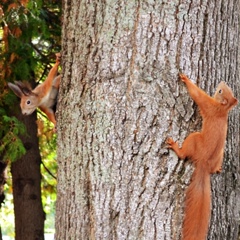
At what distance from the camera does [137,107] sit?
9.58 feet

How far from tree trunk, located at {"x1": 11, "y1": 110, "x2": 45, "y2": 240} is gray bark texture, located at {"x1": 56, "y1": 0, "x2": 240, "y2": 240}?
332 centimetres

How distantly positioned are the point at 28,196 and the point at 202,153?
3648 millimetres

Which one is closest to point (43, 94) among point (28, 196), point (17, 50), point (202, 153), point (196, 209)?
point (17, 50)

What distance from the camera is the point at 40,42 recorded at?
6312 millimetres

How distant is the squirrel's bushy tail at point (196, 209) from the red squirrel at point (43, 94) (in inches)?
73.7

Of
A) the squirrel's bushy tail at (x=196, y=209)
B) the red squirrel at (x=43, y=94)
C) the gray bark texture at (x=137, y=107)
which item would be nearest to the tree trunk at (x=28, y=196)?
the red squirrel at (x=43, y=94)

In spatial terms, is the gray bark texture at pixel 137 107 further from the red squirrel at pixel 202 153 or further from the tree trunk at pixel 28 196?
the tree trunk at pixel 28 196

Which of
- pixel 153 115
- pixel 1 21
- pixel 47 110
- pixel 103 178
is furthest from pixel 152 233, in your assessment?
pixel 1 21

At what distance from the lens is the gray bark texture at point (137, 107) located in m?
2.92

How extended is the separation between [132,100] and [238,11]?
85 cm

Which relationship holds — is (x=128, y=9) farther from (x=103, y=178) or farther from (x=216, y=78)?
(x=103, y=178)

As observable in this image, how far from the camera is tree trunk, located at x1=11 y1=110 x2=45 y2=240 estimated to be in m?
6.31

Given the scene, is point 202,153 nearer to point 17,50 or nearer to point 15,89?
point 15,89

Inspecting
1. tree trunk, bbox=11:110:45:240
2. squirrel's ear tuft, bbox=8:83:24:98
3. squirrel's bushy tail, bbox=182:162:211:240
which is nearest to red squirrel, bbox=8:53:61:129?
squirrel's ear tuft, bbox=8:83:24:98
